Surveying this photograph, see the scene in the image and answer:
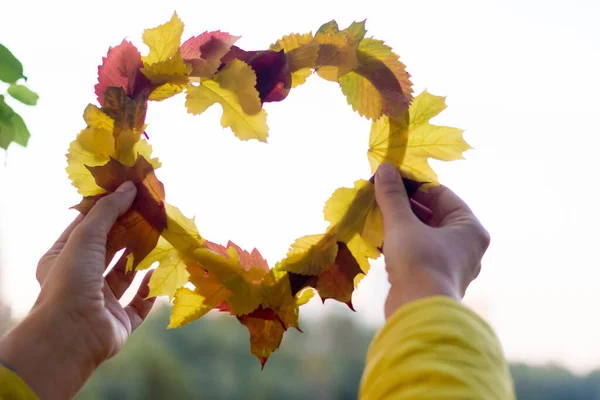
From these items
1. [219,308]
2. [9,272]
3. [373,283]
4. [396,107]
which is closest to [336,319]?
[373,283]

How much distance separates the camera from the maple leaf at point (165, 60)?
561 millimetres

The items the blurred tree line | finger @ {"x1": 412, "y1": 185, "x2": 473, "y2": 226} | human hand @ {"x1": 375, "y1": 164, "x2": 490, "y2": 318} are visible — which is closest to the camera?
→ human hand @ {"x1": 375, "y1": 164, "x2": 490, "y2": 318}

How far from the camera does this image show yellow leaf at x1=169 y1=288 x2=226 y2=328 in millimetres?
593

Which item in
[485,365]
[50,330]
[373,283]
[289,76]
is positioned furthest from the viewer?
[373,283]

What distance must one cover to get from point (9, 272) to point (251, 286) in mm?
521

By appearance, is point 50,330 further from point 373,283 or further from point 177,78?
point 373,283

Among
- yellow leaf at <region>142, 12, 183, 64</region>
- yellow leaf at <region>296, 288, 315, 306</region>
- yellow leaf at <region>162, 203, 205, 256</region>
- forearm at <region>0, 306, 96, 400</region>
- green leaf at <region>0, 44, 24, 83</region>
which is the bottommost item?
forearm at <region>0, 306, 96, 400</region>

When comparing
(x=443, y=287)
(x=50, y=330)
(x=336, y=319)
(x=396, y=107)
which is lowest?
(x=50, y=330)

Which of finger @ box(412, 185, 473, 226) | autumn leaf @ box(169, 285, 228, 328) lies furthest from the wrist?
autumn leaf @ box(169, 285, 228, 328)

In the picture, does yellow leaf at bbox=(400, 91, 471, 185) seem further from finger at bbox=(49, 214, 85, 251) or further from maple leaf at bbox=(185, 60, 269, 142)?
finger at bbox=(49, 214, 85, 251)

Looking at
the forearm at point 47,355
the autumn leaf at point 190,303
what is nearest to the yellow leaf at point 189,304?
the autumn leaf at point 190,303

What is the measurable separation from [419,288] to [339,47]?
28 centimetres

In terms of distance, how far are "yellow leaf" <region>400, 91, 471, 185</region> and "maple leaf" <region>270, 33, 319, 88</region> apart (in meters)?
0.12

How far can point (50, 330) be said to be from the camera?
1.56 feet
